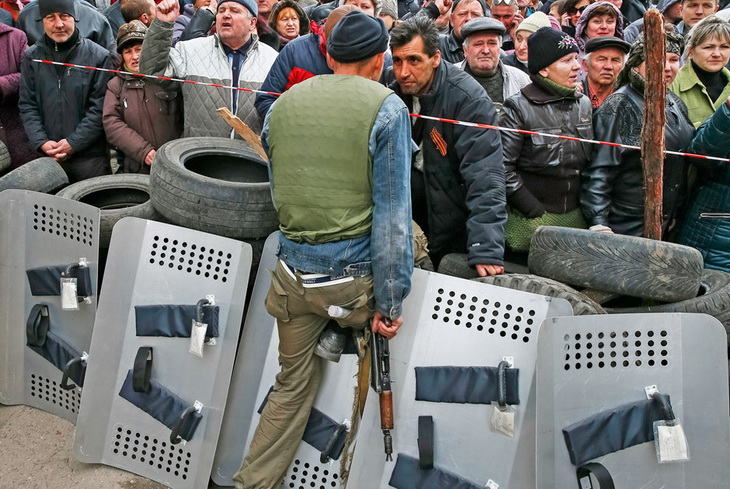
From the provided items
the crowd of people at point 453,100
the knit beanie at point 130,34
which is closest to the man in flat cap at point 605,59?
the crowd of people at point 453,100

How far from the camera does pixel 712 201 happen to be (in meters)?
4.07

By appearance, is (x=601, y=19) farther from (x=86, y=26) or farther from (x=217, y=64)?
(x=86, y=26)

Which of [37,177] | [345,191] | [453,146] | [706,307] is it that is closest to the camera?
[345,191]

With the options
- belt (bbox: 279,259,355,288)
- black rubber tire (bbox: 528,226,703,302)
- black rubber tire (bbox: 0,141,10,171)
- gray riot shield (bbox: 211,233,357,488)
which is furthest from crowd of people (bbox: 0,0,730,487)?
black rubber tire (bbox: 528,226,703,302)

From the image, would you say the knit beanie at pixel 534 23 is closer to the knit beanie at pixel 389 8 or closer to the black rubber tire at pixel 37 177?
the knit beanie at pixel 389 8

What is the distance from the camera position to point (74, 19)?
526 centimetres

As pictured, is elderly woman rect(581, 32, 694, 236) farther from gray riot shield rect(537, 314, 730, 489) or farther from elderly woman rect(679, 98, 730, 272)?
gray riot shield rect(537, 314, 730, 489)

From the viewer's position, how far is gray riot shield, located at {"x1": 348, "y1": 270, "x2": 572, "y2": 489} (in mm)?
3006

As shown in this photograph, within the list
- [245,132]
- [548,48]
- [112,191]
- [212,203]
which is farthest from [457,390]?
[112,191]

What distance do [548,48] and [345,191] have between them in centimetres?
156

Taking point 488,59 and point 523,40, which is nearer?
point 488,59

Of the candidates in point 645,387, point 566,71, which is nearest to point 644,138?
point 566,71

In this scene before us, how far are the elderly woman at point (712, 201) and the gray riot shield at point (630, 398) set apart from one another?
4.53 ft

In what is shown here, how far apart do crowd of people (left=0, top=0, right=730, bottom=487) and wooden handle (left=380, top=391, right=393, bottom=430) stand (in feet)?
1.03
